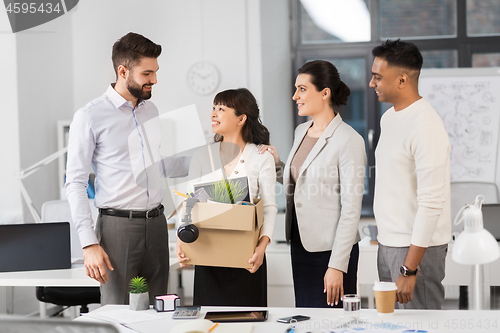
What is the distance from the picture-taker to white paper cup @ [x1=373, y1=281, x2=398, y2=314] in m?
1.48

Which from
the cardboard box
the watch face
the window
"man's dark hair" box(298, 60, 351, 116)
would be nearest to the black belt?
the cardboard box

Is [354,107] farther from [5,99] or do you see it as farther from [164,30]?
[5,99]

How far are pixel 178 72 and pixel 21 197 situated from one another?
1658 mm

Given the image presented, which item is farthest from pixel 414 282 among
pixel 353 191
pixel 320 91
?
pixel 320 91

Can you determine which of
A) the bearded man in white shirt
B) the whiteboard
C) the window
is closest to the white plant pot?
the bearded man in white shirt

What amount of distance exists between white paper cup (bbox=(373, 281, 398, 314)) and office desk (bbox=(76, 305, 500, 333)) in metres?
0.02

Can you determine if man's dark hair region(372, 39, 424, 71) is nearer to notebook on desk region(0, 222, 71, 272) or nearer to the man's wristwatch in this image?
the man's wristwatch

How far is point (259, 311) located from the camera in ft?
5.22

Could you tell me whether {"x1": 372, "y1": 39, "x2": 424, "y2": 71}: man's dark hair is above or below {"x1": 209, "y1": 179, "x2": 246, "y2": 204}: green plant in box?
above

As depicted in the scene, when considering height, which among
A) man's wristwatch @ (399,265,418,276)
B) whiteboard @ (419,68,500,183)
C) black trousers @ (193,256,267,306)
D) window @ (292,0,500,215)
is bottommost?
black trousers @ (193,256,267,306)

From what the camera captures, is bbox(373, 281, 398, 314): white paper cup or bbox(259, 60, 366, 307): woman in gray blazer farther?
bbox(259, 60, 366, 307): woman in gray blazer

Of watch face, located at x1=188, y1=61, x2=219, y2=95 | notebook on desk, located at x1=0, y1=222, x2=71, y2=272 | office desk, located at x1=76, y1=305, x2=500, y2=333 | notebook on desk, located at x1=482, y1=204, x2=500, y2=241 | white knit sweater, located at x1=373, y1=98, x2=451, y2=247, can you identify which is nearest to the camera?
office desk, located at x1=76, y1=305, x2=500, y2=333

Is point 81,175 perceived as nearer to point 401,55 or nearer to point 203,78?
point 401,55

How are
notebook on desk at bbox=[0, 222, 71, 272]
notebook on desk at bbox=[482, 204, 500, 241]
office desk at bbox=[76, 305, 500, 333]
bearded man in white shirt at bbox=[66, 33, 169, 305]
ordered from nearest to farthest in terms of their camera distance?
office desk at bbox=[76, 305, 500, 333] < bearded man in white shirt at bbox=[66, 33, 169, 305] < notebook on desk at bbox=[0, 222, 71, 272] < notebook on desk at bbox=[482, 204, 500, 241]
